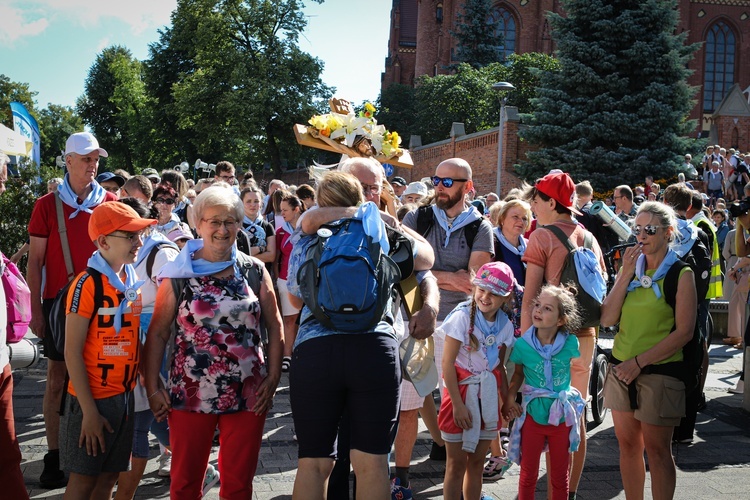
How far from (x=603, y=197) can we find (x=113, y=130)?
5231cm

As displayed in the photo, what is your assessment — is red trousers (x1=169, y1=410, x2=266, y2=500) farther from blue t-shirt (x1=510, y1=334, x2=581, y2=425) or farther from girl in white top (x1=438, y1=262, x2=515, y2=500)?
blue t-shirt (x1=510, y1=334, x2=581, y2=425)

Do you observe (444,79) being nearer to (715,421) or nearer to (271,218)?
(271,218)

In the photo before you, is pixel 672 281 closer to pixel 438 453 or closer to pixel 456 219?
pixel 456 219

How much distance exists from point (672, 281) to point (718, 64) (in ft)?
177

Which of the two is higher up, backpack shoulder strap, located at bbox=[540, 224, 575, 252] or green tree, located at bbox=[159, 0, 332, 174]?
green tree, located at bbox=[159, 0, 332, 174]

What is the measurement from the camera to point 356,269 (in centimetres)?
348

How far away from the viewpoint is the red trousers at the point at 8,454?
383cm

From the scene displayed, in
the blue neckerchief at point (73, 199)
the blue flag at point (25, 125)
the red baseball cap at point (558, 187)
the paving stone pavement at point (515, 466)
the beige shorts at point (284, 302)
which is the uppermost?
the blue flag at point (25, 125)

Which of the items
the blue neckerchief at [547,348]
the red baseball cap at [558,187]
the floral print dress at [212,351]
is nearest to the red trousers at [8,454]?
the floral print dress at [212,351]

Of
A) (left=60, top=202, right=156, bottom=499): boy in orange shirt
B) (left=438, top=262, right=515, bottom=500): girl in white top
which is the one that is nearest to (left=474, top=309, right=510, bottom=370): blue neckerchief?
(left=438, top=262, right=515, bottom=500): girl in white top

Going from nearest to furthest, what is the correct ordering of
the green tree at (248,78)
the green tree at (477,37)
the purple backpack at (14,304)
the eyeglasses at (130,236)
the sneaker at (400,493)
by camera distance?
1. the eyeglasses at (130,236)
2. the purple backpack at (14,304)
3. the sneaker at (400,493)
4. the green tree at (248,78)
5. the green tree at (477,37)

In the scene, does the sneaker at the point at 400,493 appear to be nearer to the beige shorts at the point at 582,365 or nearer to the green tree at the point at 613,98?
the beige shorts at the point at 582,365

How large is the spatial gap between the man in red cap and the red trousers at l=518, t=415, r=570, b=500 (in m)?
0.60

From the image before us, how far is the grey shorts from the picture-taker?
373cm
